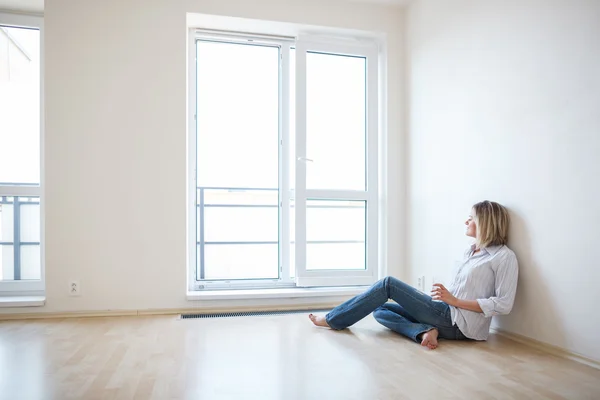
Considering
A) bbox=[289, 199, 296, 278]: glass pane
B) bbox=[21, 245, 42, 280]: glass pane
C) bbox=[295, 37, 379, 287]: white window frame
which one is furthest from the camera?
bbox=[289, 199, 296, 278]: glass pane

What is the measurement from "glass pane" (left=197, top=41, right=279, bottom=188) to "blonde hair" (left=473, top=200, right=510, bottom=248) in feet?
6.01

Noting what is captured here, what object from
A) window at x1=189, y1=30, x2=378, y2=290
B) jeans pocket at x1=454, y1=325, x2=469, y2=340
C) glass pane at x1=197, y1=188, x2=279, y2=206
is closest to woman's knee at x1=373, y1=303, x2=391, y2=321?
jeans pocket at x1=454, y1=325, x2=469, y2=340

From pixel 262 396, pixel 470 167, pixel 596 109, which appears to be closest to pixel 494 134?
pixel 470 167

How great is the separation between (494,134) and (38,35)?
3.59 m

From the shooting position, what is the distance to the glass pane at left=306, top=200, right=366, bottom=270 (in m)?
3.89

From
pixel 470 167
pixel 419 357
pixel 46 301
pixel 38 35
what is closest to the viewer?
pixel 419 357

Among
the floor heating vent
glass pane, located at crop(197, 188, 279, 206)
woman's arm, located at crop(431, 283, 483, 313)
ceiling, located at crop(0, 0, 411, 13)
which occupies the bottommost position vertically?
the floor heating vent

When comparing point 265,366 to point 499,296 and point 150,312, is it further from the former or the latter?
point 150,312

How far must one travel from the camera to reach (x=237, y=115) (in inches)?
154

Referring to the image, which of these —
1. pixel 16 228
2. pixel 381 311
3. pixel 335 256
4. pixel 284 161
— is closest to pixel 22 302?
pixel 16 228

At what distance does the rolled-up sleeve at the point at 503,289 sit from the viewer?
8.21ft

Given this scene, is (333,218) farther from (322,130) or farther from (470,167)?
(470,167)

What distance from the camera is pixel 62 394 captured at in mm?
1843

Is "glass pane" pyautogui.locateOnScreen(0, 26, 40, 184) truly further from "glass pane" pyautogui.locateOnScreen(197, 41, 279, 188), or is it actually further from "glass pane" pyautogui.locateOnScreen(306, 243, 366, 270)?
"glass pane" pyautogui.locateOnScreen(306, 243, 366, 270)
